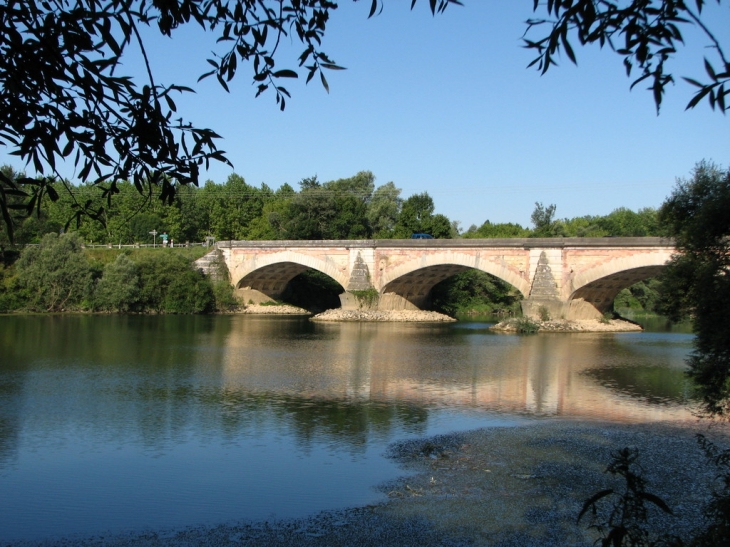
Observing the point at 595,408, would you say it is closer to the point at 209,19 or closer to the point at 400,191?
the point at 209,19

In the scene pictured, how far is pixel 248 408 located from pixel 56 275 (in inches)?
1014

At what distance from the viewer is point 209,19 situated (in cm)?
488

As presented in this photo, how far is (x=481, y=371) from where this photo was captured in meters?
18.6

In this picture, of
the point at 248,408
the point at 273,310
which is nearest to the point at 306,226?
the point at 273,310

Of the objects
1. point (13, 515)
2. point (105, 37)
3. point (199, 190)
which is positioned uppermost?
point (199, 190)

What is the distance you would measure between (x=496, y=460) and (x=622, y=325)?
25124 mm

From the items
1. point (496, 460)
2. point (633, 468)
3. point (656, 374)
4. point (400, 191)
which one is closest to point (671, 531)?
point (633, 468)

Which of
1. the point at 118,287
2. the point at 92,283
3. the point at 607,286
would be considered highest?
the point at 607,286

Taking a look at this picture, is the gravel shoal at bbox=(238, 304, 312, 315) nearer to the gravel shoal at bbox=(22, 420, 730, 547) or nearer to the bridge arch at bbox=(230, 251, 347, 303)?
the bridge arch at bbox=(230, 251, 347, 303)

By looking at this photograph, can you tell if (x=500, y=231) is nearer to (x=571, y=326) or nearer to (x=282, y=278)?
→ (x=282, y=278)

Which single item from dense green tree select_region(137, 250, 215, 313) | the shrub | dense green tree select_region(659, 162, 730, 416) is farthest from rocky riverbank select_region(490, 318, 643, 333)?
dense green tree select_region(659, 162, 730, 416)

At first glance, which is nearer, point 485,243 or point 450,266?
point 485,243

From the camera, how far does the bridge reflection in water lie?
1436cm

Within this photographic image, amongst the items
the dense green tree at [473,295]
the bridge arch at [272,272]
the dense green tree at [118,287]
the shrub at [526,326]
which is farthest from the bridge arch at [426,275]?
the dense green tree at [118,287]
